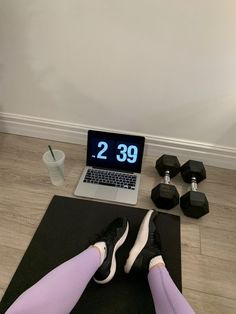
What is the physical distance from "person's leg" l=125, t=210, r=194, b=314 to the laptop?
0.23 metres

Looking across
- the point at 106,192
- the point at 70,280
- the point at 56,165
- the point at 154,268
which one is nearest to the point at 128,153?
the point at 106,192

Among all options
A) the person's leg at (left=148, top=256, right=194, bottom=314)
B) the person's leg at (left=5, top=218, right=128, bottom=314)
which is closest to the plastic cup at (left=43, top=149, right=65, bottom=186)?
the person's leg at (left=5, top=218, right=128, bottom=314)

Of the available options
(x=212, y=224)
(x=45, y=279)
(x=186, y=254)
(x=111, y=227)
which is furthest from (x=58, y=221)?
(x=212, y=224)

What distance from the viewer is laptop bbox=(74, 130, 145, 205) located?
144 cm

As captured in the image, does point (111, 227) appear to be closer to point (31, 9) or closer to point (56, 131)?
point (56, 131)

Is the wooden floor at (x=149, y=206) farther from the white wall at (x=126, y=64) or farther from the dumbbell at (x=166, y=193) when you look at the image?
the white wall at (x=126, y=64)

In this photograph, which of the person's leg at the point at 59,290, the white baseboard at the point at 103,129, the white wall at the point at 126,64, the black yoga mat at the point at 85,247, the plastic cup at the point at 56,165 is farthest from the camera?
the white baseboard at the point at 103,129

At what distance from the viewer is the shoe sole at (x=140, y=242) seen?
1.10 metres

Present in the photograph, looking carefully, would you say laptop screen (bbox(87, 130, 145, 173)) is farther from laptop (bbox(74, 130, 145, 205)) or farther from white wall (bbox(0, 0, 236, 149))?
white wall (bbox(0, 0, 236, 149))

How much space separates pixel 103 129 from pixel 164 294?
1008 millimetres

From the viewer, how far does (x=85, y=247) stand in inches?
48.0

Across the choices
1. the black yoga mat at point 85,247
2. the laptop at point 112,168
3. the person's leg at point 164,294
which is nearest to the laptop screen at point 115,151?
the laptop at point 112,168

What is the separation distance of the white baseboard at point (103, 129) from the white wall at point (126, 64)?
0.12 feet

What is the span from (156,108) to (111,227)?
711mm
